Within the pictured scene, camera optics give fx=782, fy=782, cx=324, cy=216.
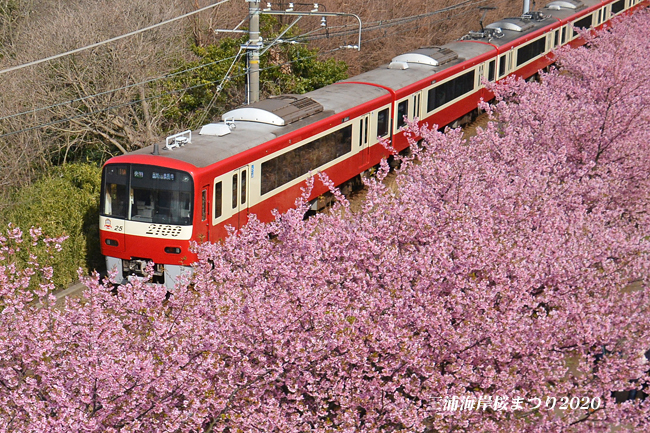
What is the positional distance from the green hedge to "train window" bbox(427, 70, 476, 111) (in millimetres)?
8877

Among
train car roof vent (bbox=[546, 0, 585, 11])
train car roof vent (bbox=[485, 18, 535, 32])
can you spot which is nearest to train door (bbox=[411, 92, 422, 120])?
train car roof vent (bbox=[485, 18, 535, 32])

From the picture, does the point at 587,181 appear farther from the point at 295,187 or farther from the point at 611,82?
the point at 611,82

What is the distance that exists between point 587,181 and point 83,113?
515 inches

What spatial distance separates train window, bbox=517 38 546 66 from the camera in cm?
2735

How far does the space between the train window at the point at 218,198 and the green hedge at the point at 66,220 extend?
115 inches

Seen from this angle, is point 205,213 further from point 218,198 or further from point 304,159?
point 304,159

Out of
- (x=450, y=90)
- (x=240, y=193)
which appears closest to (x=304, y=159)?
(x=240, y=193)

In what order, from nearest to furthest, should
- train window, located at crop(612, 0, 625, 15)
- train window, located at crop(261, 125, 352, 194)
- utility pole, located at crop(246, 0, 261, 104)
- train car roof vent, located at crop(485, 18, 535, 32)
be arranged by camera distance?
train window, located at crop(261, 125, 352, 194)
utility pole, located at crop(246, 0, 261, 104)
train car roof vent, located at crop(485, 18, 535, 32)
train window, located at crop(612, 0, 625, 15)

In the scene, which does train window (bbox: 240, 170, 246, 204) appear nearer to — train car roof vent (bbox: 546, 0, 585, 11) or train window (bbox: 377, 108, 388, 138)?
train window (bbox: 377, 108, 388, 138)

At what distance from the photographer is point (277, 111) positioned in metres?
14.1

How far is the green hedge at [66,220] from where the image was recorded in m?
13.7

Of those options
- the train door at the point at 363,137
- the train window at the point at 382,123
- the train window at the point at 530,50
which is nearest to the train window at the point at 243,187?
the train door at the point at 363,137

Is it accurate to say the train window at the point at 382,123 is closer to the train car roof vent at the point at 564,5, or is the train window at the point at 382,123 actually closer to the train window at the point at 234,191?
the train window at the point at 234,191

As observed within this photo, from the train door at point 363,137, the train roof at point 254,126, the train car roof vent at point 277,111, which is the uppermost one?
the train car roof vent at point 277,111
